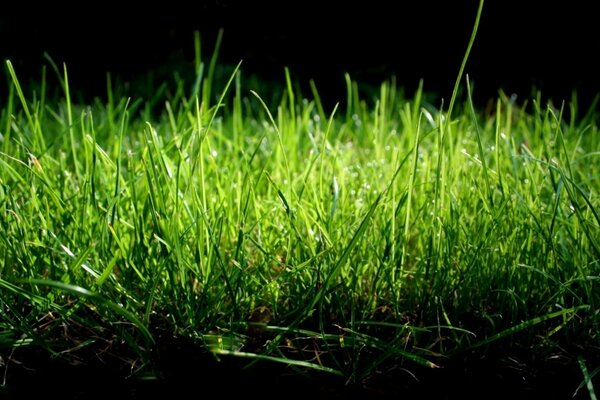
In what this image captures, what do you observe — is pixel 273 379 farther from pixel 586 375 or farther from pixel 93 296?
pixel 586 375

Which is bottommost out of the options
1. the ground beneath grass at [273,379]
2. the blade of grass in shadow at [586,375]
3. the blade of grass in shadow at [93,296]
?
the ground beneath grass at [273,379]

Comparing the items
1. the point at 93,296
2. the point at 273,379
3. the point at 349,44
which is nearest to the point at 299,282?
the point at 273,379

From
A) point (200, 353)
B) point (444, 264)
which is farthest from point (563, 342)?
point (200, 353)

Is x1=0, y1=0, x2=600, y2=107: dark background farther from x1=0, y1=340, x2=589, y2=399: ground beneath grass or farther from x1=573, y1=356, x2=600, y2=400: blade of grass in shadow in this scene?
x1=573, y1=356, x2=600, y2=400: blade of grass in shadow

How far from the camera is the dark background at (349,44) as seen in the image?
2.68 m

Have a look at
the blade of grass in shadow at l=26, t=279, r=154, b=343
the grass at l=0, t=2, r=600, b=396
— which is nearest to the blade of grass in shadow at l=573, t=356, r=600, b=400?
the grass at l=0, t=2, r=600, b=396

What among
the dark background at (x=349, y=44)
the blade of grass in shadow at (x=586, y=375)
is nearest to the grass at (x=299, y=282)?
the blade of grass in shadow at (x=586, y=375)

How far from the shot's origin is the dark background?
2.68 m

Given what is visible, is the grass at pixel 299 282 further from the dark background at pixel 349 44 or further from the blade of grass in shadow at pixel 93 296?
the dark background at pixel 349 44

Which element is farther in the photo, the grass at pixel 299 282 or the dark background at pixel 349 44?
the dark background at pixel 349 44

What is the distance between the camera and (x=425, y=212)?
1.03 metres

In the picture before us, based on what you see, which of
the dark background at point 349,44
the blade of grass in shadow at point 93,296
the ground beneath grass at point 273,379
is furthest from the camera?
the dark background at point 349,44

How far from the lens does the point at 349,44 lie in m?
2.96

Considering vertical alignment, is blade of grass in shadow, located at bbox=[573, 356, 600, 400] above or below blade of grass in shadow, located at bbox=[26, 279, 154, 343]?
below
